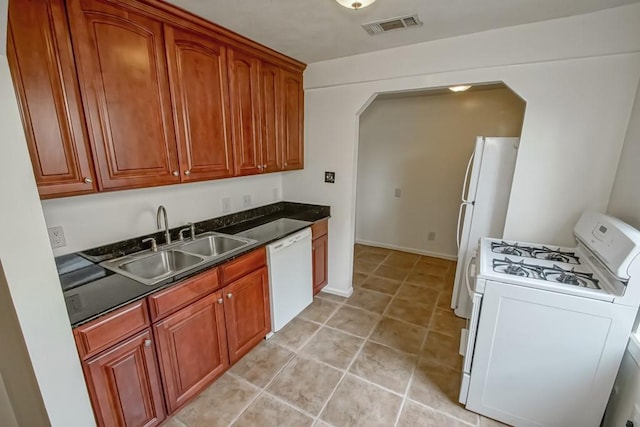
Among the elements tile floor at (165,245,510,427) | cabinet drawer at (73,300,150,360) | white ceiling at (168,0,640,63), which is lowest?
tile floor at (165,245,510,427)

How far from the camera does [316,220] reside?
2.77 m

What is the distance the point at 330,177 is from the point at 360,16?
1.44 metres

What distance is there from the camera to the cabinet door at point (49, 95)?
1.19m

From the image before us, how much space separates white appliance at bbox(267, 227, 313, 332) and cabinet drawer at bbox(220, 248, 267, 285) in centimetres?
8

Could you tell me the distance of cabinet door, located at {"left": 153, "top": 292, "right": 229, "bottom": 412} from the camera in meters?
1.55

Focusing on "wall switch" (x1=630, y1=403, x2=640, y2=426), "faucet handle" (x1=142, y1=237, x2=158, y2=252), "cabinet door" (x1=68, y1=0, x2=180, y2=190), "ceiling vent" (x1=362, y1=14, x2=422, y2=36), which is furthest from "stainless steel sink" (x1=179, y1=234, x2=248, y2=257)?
"wall switch" (x1=630, y1=403, x2=640, y2=426)

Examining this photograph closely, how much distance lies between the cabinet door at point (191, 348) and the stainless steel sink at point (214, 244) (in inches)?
20.2

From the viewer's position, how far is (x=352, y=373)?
204cm

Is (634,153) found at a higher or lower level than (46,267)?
higher

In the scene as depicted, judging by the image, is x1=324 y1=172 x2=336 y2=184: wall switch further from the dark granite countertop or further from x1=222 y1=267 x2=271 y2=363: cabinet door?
x1=222 y1=267 x2=271 y2=363: cabinet door

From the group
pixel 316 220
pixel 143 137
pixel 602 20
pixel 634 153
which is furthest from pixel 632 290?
pixel 143 137

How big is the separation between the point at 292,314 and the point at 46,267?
72.9 inches

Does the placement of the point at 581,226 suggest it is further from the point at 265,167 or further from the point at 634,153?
the point at 265,167

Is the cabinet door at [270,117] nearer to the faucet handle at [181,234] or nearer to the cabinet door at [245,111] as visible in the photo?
the cabinet door at [245,111]
